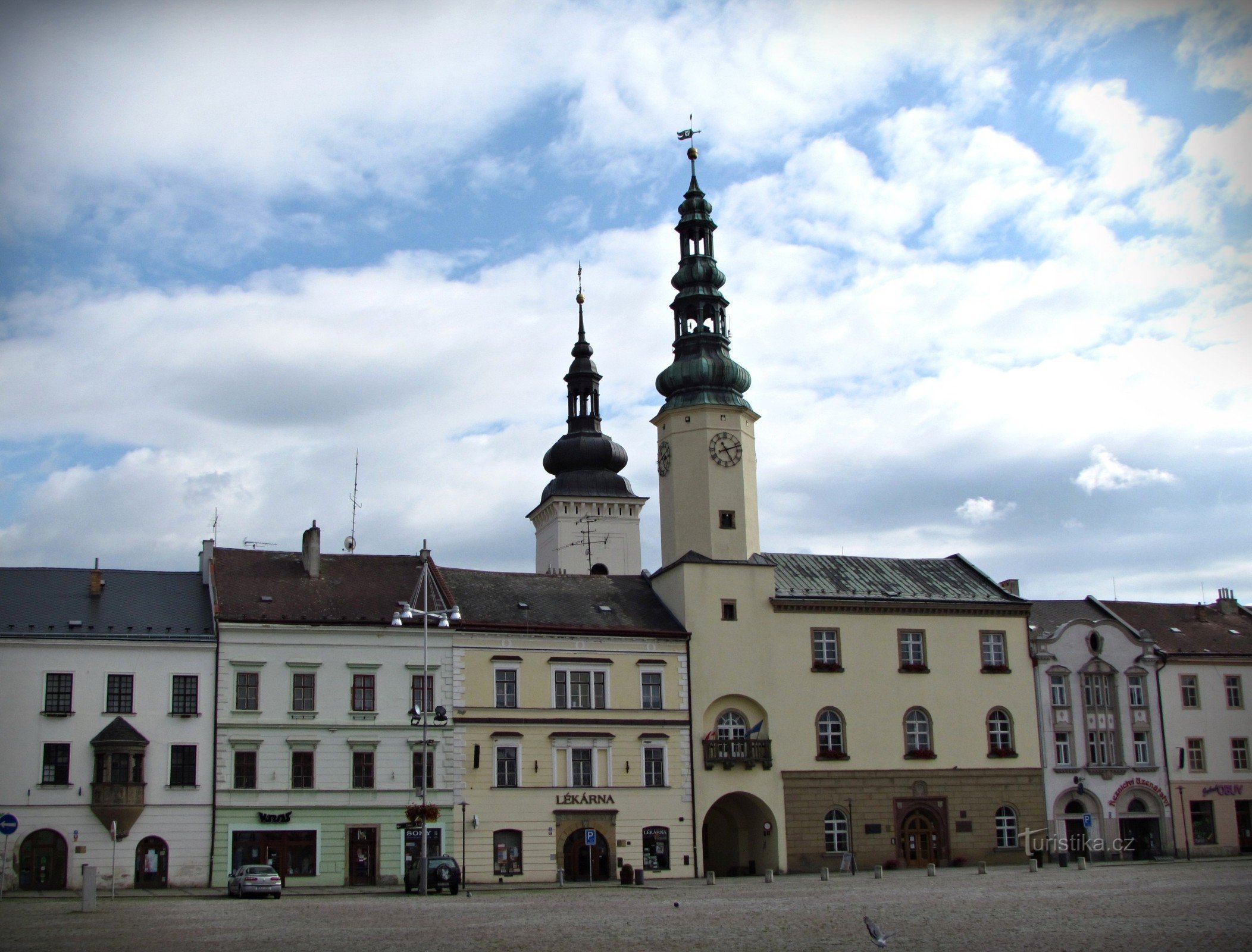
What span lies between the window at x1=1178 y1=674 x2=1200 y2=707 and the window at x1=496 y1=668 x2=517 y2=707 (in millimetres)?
29920

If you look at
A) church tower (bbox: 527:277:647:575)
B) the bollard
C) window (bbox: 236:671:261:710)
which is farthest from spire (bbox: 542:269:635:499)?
the bollard

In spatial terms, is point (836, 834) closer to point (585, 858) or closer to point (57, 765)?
point (585, 858)

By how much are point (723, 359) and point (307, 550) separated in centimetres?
1985

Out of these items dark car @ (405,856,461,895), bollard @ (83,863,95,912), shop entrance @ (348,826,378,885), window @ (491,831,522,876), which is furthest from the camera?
window @ (491,831,522,876)

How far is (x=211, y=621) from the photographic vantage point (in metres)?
50.5

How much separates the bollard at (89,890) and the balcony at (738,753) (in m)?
25.4

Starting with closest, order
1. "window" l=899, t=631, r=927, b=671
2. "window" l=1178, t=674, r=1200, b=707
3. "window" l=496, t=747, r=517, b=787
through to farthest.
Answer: "window" l=496, t=747, r=517, b=787 < "window" l=899, t=631, r=927, b=671 < "window" l=1178, t=674, r=1200, b=707

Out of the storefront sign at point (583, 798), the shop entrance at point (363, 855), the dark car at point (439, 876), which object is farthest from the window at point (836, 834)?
the shop entrance at point (363, 855)

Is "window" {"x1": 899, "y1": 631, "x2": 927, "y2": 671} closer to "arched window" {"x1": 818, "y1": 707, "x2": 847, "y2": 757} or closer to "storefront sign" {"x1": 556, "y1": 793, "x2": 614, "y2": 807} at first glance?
"arched window" {"x1": 818, "y1": 707, "x2": 847, "y2": 757}

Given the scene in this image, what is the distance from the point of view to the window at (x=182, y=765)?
1902 inches

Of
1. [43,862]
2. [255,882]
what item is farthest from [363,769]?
[43,862]

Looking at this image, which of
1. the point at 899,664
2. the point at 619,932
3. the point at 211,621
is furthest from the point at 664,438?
the point at 619,932

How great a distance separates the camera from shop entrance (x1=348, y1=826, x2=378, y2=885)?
49.4 metres

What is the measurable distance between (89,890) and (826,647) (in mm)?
31271
